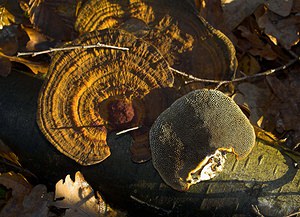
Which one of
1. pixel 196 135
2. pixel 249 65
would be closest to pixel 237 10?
pixel 249 65

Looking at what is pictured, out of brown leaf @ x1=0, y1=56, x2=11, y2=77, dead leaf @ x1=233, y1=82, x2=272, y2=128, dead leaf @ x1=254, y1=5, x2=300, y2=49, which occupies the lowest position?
dead leaf @ x1=233, y1=82, x2=272, y2=128

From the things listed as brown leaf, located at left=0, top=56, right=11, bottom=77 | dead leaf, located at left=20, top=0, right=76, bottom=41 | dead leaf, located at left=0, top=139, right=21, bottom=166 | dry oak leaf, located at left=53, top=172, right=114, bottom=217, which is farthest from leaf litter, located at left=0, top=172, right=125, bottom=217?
dead leaf, located at left=20, top=0, right=76, bottom=41

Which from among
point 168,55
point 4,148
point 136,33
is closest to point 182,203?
point 168,55

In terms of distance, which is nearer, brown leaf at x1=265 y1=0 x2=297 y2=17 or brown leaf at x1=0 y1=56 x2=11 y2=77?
brown leaf at x1=0 y1=56 x2=11 y2=77

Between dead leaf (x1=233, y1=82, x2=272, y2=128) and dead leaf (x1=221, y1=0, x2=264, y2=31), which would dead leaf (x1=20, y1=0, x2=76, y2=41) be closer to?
dead leaf (x1=221, y1=0, x2=264, y2=31)

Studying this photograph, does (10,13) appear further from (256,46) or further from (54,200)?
(256,46)

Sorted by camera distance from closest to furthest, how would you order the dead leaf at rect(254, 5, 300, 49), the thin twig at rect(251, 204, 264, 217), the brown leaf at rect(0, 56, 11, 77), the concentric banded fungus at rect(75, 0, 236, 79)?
the thin twig at rect(251, 204, 264, 217) → the concentric banded fungus at rect(75, 0, 236, 79) → the brown leaf at rect(0, 56, 11, 77) → the dead leaf at rect(254, 5, 300, 49)

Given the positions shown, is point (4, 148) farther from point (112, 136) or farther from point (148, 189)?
point (148, 189)

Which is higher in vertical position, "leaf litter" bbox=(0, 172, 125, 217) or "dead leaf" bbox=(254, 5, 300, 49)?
"dead leaf" bbox=(254, 5, 300, 49)

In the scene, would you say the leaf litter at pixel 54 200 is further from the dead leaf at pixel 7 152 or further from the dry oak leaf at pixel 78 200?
the dead leaf at pixel 7 152
